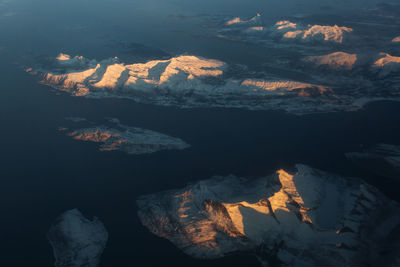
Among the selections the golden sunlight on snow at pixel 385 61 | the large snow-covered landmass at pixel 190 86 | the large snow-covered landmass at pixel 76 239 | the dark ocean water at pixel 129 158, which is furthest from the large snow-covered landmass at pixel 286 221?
the golden sunlight on snow at pixel 385 61

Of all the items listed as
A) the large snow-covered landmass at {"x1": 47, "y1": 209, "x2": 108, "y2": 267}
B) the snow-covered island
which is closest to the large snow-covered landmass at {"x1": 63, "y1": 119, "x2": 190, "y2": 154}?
the snow-covered island

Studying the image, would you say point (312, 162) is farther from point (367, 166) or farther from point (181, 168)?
point (181, 168)

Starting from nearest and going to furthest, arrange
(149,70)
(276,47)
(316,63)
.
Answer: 1. (149,70)
2. (316,63)
3. (276,47)

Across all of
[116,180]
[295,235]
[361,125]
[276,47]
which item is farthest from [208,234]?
[276,47]

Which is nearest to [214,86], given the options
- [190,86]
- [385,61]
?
[190,86]

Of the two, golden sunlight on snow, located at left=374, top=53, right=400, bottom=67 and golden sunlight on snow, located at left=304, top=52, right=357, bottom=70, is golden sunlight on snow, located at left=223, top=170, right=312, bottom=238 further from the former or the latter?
golden sunlight on snow, located at left=304, top=52, right=357, bottom=70

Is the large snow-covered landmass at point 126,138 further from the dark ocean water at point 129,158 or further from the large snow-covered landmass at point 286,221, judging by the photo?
the large snow-covered landmass at point 286,221
